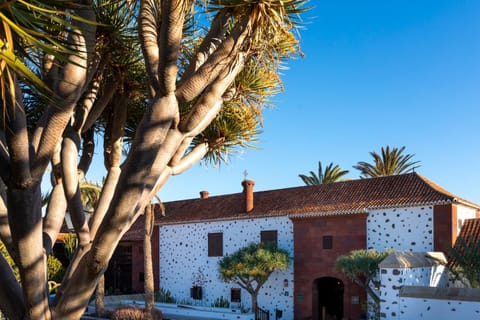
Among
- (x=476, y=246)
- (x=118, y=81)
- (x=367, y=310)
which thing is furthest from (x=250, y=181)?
(x=118, y=81)

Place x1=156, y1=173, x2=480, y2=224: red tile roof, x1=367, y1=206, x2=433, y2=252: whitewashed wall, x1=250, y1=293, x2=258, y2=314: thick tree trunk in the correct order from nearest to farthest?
1. x1=367, y1=206, x2=433, y2=252: whitewashed wall
2. x1=156, y1=173, x2=480, y2=224: red tile roof
3. x1=250, y1=293, x2=258, y2=314: thick tree trunk

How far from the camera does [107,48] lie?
6449 millimetres

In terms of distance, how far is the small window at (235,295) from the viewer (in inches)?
887

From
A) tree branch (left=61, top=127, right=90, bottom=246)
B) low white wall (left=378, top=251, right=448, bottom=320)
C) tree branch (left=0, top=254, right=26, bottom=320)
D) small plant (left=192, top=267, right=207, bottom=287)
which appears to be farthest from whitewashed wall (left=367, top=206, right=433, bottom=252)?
tree branch (left=0, top=254, right=26, bottom=320)

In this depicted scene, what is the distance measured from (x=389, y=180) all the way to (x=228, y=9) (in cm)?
1572

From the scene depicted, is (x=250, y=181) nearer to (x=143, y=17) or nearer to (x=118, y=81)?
(x=118, y=81)

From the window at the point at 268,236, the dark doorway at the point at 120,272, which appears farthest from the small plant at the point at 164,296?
the window at the point at 268,236

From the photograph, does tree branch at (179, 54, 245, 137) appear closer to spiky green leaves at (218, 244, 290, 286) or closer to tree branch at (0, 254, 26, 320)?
tree branch at (0, 254, 26, 320)

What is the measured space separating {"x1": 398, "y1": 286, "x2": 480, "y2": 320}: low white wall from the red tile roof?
6.57 meters

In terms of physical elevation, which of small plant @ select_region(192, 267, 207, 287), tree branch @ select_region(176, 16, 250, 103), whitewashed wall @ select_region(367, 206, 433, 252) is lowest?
small plant @ select_region(192, 267, 207, 287)

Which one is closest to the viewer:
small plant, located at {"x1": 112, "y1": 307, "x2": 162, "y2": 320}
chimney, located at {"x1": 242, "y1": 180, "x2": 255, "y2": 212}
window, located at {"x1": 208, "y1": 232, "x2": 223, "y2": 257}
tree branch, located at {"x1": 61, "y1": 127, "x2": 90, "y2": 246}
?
tree branch, located at {"x1": 61, "y1": 127, "x2": 90, "y2": 246}

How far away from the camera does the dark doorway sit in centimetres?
2912

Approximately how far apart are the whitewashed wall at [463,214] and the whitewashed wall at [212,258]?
6.52 metres

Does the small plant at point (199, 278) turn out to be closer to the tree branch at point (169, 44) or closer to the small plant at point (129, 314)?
the small plant at point (129, 314)
